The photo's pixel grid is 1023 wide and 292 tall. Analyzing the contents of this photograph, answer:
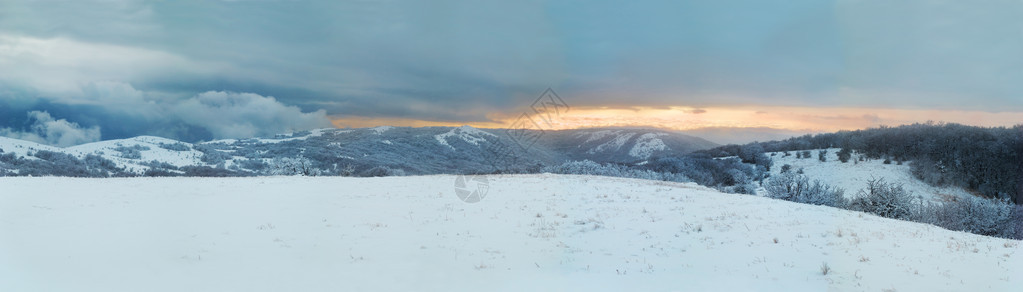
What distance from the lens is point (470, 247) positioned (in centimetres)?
1222

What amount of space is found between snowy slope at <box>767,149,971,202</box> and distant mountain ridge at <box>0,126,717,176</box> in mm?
26452

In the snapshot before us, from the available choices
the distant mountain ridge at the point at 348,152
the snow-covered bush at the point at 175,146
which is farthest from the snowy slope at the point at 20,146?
the snow-covered bush at the point at 175,146

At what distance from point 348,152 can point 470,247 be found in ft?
394

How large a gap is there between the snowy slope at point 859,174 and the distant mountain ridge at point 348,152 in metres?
26.5

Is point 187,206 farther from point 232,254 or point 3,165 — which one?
point 3,165

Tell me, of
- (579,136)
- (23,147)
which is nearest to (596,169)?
(23,147)

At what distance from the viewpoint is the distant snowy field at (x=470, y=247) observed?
9.22m

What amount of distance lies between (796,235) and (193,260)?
14033 mm

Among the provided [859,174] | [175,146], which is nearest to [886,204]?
[859,174]

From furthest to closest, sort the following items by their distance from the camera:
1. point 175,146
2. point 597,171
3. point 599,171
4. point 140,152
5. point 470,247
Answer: point 175,146 < point 140,152 < point 597,171 < point 599,171 < point 470,247

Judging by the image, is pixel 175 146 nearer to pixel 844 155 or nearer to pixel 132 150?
pixel 132 150

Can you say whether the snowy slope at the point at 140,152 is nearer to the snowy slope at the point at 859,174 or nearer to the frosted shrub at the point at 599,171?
the frosted shrub at the point at 599,171

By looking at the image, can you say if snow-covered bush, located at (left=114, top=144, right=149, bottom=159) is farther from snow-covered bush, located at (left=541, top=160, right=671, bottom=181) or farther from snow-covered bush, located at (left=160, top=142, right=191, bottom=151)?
snow-covered bush, located at (left=541, top=160, right=671, bottom=181)

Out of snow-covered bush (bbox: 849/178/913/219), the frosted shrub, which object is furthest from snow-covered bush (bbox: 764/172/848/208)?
the frosted shrub
